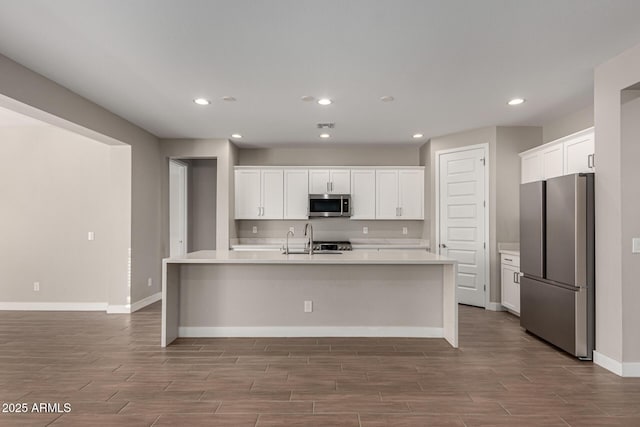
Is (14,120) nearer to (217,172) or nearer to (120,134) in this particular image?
(120,134)

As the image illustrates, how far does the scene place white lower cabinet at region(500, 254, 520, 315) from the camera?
15.5ft

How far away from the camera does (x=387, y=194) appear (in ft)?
21.2

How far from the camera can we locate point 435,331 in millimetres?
3990

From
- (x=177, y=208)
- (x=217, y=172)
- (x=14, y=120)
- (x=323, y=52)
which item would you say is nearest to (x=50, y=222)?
(x=14, y=120)

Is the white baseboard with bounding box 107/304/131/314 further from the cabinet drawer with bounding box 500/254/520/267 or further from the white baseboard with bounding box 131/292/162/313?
the cabinet drawer with bounding box 500/254/520/267

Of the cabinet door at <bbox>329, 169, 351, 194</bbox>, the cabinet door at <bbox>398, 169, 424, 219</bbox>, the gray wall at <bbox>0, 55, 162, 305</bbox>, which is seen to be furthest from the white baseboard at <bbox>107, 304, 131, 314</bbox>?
the cabinet door at <bbox>398, 169, 424, 219</bbox>

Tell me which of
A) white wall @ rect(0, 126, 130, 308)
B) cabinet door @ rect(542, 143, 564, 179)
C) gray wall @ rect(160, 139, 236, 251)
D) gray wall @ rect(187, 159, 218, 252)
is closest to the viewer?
cabinet door @ rect(542, 143, 564, 179)

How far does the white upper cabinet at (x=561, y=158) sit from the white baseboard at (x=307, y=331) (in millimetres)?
2295

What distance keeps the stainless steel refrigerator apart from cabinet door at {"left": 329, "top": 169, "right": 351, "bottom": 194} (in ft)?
9.64

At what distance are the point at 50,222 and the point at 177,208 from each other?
1.98m

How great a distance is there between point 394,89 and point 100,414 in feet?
11.9

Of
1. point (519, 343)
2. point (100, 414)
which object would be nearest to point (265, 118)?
point (100, 414)

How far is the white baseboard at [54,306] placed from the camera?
5266 mm

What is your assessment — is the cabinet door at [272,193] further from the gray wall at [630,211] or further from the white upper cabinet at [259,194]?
the gray wall at [630,211]
